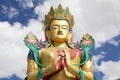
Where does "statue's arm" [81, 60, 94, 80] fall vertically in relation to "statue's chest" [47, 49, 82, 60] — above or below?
below

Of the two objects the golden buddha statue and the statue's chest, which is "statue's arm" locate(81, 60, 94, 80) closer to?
the golden buddha statue

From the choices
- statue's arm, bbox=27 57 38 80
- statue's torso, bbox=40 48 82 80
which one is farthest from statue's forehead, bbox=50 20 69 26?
statue's arm, bbox=27 57 38 80

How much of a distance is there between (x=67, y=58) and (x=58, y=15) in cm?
118

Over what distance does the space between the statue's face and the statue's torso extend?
1.00 feet

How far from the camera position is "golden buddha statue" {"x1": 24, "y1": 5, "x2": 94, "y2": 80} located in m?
7.58

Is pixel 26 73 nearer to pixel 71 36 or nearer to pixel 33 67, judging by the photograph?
pixel 33 67

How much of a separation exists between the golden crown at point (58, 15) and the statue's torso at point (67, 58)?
0.77 metres

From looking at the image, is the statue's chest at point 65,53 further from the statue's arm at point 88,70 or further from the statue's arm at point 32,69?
the statue's arm at point 32,69

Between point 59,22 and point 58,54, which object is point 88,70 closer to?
point 58,54

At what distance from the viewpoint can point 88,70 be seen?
7832 mm

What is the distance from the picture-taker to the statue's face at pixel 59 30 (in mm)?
8180

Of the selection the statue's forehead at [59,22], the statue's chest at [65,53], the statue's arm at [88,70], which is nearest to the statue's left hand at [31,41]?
the statue's chest at [65,53]

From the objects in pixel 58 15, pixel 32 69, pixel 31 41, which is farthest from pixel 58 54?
pixel 58 15

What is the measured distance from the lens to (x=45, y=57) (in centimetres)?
793
